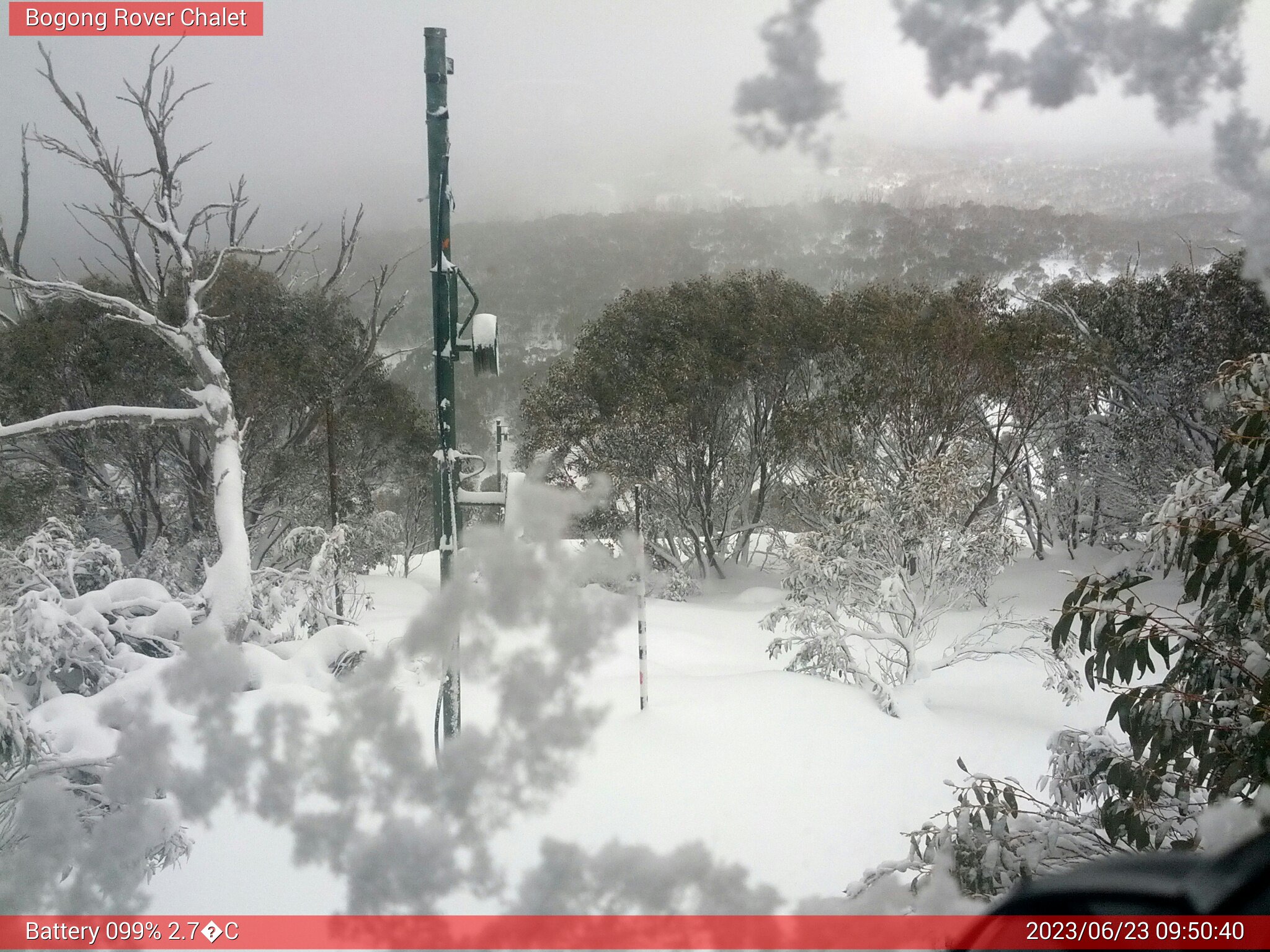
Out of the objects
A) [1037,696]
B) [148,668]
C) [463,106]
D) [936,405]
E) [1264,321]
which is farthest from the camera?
[936,405]

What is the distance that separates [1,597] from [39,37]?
1.45 m

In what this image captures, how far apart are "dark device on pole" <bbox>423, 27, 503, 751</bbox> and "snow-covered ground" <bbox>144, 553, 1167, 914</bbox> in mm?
189

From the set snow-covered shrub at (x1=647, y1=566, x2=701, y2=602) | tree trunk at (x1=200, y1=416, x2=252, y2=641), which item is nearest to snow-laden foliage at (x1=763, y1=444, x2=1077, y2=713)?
snow-covered shrub at (x1=647, y1=566, x2=701, y2=602)

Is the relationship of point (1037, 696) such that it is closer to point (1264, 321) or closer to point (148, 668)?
point (1264, 321)

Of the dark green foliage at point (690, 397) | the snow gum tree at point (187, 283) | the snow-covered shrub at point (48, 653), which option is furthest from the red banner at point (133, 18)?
the dark green foliage at point (690, 397)

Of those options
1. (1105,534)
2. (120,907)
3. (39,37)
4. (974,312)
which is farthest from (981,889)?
(1105,534)

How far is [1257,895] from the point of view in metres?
0.23

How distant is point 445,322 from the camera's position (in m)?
1.50

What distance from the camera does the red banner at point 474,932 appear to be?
32.2 inches

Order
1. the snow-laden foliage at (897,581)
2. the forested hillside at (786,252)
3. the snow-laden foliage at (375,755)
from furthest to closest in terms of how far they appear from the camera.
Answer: the forested hillside at (786,252)
the snow-laden foliage at (897,581)
the snow-laden foliage at (375,755)

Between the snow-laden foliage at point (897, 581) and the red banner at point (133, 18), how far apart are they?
8.73 ft

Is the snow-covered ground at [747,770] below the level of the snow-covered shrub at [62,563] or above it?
below

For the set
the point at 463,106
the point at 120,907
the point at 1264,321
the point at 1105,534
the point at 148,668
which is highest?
the point at 463,106

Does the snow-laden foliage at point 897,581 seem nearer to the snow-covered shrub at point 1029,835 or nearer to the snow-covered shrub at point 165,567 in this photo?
the snow-covered shrub at point 1029,835
